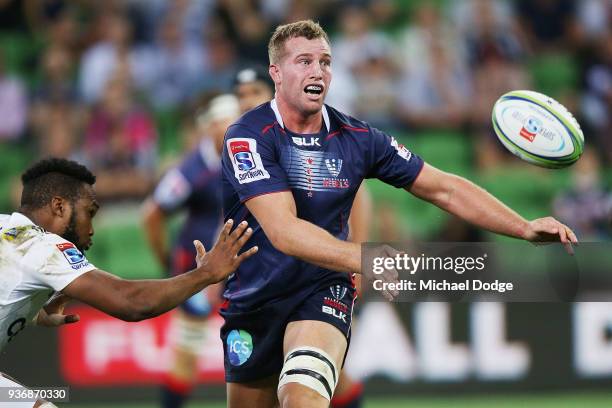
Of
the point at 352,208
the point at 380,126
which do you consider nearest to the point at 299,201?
the point at 352,208

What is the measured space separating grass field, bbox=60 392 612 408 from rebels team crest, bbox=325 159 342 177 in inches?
170

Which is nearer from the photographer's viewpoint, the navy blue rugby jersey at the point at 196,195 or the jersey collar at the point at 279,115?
the jersey collar at the point at 279,115

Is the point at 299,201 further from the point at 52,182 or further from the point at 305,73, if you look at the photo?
the point at 52,182

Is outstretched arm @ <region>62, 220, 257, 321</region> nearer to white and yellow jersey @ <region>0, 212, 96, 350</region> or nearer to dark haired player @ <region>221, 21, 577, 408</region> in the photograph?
white and yellow jersey @ <region>0, 212, 96, 350</region>

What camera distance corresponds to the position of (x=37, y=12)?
12820 mm

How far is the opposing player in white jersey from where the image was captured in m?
4.58

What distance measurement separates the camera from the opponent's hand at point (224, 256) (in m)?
4.64

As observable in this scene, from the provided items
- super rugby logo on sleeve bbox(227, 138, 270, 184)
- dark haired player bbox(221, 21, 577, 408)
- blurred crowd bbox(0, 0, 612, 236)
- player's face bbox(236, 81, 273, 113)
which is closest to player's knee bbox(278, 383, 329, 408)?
dark haired player bbox(221, 21, 577, 408)

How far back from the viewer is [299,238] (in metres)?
4.88

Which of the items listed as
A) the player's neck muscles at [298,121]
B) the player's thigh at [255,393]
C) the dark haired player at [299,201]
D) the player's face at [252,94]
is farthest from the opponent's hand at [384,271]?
the player's face at [252,94]

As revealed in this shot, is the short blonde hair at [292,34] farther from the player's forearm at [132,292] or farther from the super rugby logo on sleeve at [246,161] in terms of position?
the player's forearm at [132,292]

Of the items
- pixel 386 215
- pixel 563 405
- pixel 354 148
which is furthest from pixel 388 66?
pixel 354 148

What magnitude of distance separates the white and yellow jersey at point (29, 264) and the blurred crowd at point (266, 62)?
6644 mm

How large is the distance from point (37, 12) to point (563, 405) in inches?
299
